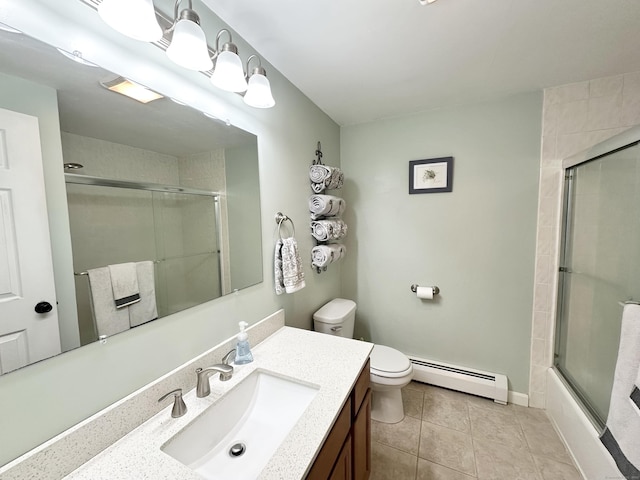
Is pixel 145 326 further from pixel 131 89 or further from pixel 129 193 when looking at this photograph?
pixel 131 89

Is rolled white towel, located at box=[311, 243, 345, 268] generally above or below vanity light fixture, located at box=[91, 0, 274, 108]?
below

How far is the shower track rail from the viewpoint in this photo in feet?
2.14

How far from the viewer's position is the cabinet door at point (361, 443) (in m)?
1.02

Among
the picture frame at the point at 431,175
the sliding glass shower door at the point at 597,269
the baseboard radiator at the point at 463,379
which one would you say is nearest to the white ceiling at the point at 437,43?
the picture frame at the point at 431,175

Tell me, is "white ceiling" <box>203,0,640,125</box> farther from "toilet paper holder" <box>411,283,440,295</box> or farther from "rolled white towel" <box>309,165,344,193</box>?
"toilet paper holder" <box>411,283,440,295</box>

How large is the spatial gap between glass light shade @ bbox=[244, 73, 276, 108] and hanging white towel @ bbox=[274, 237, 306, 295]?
697mm

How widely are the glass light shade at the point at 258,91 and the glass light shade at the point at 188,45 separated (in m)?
0.25

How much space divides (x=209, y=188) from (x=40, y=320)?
637mm

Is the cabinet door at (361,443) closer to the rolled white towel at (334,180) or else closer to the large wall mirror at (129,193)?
the large wall mirror at (129,193)

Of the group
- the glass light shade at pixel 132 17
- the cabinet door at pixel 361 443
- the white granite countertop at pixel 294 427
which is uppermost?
the glass light shade at pixel 132 17

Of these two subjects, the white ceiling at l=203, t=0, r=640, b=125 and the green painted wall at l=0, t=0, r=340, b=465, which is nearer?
the green painted wall at l=0, t=0, r=340, b=465

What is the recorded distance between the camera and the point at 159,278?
0.86 m

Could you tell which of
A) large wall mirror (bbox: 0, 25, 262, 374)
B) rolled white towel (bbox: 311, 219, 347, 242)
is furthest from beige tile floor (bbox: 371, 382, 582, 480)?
large wall mirror (bbox: 0, 25, 262, 374)

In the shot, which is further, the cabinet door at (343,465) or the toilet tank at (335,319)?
the toilet tank at (335,319)
